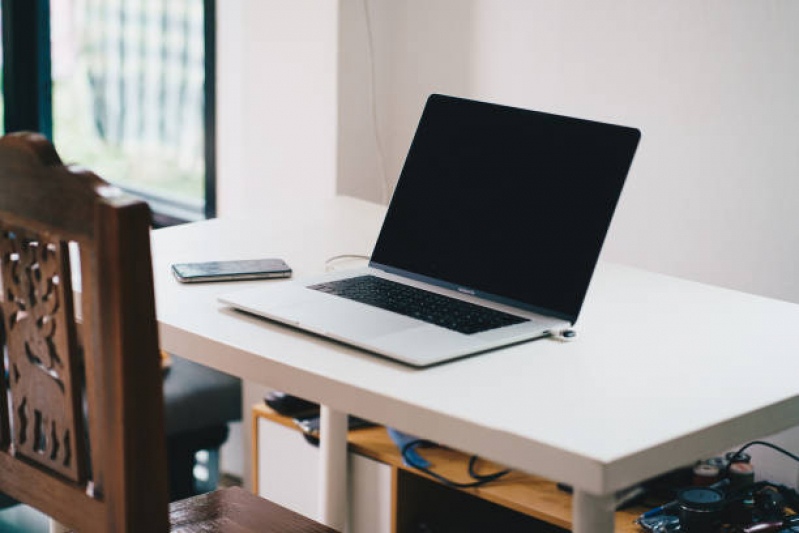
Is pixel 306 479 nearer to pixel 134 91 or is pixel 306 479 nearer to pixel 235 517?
pixel 235 517

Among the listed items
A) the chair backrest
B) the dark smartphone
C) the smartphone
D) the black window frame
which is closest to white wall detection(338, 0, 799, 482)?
the dark smartphone

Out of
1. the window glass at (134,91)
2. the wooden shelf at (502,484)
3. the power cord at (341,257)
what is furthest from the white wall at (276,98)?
the power cord at (341,257)

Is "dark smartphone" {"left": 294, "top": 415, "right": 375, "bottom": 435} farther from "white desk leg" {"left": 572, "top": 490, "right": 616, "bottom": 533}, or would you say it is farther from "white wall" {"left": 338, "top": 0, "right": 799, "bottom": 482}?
"white desk leg" {"left": 572, "top": 490, "right": 616, "bottom": 533}

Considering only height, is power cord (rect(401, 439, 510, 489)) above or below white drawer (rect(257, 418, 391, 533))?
above

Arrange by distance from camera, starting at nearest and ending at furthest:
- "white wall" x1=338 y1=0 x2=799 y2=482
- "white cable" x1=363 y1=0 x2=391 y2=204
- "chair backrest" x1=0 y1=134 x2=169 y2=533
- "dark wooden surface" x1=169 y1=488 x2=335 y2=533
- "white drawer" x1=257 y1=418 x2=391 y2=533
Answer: "chair backrest" x1=0 y1=134 x2=169 y2=533
"dark wooden surface" x1=169 y1=488 x2=335 y2=533
"white wall" x1=338 y1=0 x2=799 y2=482
"white drawer" x1=257 y1=418 x2=391 y2=533
"white cable" x1=363 y1=0 x2=391 y2=204

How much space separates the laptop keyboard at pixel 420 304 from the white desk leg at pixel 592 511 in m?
0.25

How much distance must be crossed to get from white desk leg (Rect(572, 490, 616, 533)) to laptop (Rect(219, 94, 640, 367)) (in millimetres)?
206

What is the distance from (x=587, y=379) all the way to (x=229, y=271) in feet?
1.71

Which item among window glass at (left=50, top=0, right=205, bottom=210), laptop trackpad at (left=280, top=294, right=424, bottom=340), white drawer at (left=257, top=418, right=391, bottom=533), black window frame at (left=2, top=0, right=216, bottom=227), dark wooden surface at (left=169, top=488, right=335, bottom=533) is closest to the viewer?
laptop trackpad at (left=280, top=294, right=424, bottom=340)

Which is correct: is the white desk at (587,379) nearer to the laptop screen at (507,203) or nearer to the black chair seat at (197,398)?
the laptop screen at (507,203)

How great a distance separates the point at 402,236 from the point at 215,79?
1268 millimetres

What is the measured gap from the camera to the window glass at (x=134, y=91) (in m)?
2.86

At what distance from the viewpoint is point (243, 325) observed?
4.07ft

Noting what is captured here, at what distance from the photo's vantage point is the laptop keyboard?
1.24 metres
